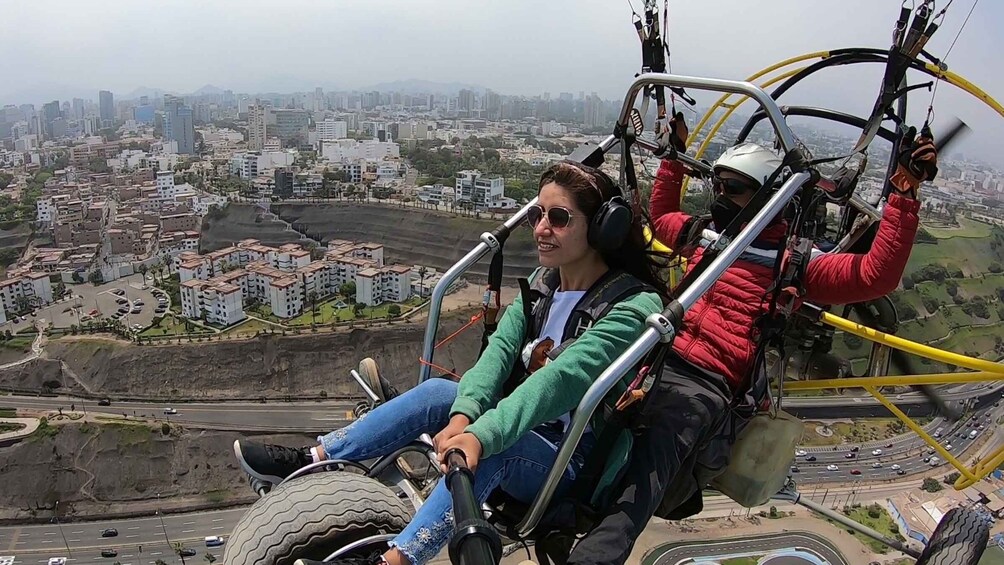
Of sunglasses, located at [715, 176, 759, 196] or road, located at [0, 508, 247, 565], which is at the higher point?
sunglasses, located at [715, 176, 759, 196]

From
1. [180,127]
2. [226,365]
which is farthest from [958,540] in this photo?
[180,127]

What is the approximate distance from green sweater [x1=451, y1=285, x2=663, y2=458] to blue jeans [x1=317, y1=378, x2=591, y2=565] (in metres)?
0.15

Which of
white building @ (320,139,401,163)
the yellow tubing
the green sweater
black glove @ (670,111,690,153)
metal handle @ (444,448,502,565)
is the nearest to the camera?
metal handle @ (444,448,502,565)

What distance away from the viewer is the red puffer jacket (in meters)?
1.89

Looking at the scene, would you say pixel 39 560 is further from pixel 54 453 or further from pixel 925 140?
pixel 925 140

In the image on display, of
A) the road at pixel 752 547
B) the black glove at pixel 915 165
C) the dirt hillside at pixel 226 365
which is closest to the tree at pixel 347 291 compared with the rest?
the dirt hillside at pixel 226 365

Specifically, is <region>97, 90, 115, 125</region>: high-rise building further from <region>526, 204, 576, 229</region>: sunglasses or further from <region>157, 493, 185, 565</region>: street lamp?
<region>526, 204, 576, 229</region>: sunglasses

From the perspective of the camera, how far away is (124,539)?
15664 millimetres

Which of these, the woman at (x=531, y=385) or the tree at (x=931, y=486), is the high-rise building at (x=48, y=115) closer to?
the tree at (x=931, y=486)

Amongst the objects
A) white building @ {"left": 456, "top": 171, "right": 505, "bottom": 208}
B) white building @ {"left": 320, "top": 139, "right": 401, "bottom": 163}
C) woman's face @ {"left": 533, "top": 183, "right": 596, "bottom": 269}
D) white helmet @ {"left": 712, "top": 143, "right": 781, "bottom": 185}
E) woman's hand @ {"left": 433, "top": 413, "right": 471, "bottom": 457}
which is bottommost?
white building @ {"left": 456, "top": 171, "right": 505, "bottom": 208}

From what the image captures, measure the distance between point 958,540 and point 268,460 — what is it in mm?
3161

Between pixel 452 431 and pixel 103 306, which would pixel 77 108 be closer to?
pixel 103 306

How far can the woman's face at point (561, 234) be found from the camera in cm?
181

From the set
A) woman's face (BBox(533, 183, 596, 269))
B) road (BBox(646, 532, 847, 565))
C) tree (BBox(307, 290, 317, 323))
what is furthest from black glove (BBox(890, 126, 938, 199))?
tree (BBox(307, 290, 317, 323))
